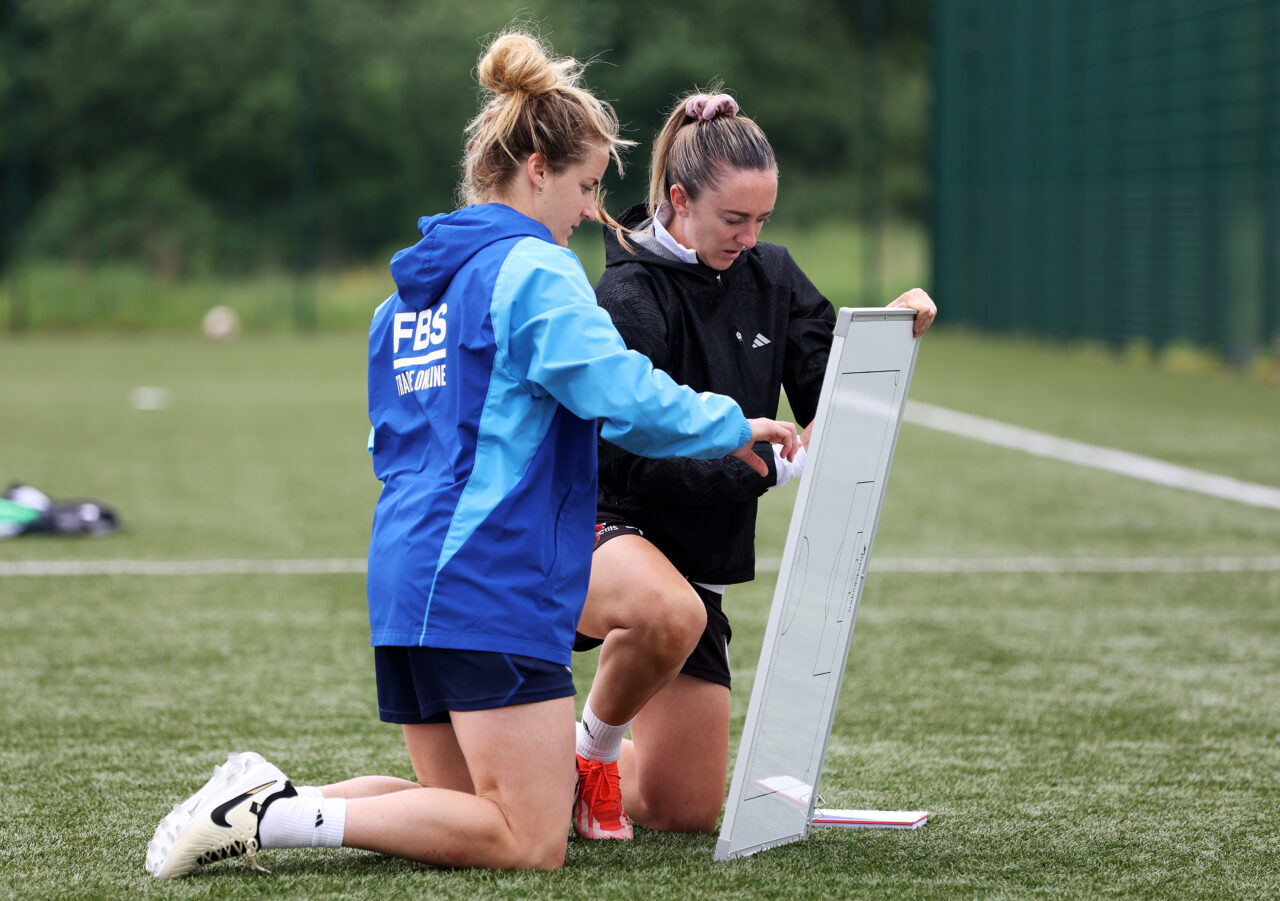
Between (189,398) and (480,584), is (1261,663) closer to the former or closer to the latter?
(480,584)

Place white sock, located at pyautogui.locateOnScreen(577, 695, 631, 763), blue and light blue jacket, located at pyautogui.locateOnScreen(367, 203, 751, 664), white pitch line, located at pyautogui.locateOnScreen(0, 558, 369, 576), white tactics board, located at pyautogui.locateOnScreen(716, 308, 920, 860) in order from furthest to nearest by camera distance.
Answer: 1. white pitch line, located at pyautogui.locateOnScreen(0, 558, 369, 576)
2. white sock, located at pyautogui.locateOnScreen(577, 695, 631, 763)
3. white tactics board, located at pyautogui.locateOnScreen(716, 308, 920, 860)
4. blue and light blue jacket, located at pyautogui.locateOnScreen(367, 203, 751, 664)

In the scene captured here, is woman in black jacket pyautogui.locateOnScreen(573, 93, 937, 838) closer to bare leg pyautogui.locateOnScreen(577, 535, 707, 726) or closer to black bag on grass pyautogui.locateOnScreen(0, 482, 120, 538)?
bare leg pyautogui.locateOnScreen(577, 535, 707, 726)

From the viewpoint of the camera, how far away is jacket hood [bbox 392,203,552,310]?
2.82 meters

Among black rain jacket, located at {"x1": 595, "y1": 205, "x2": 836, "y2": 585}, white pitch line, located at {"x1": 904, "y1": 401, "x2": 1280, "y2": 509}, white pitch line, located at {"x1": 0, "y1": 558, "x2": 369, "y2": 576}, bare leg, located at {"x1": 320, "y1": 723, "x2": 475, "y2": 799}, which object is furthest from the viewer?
white pitch line, located at {"x1": 904, "y1": 401, "x2": 1280, "y2": 509}

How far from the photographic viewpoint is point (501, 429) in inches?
108

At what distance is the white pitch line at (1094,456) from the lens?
28.0ft

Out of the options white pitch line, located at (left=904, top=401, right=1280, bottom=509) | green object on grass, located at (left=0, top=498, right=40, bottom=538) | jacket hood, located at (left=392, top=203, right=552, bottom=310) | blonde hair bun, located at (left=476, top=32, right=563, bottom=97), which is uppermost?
blonde hair bun, located at (left=476, top=32, right=563, bottom=97)

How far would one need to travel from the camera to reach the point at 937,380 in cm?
1614

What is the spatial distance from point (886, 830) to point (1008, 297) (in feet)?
63.0

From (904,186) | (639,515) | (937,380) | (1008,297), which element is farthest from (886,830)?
(904,186)

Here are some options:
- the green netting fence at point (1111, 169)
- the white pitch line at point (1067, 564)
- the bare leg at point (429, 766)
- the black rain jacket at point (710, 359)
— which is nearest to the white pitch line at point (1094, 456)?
the white pitch line at point (1067, 564)

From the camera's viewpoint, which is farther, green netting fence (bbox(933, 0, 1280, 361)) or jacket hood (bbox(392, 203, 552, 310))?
green netting fence (bbox(933, 0, 1280, 361))

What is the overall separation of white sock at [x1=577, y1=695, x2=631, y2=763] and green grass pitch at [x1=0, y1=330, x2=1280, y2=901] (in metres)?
0.19

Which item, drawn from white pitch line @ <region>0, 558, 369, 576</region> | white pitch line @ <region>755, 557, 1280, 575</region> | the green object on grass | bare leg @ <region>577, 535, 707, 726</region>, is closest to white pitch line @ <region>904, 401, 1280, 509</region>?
white pitch line @ <region>755, 557, 1280, 575</region>
